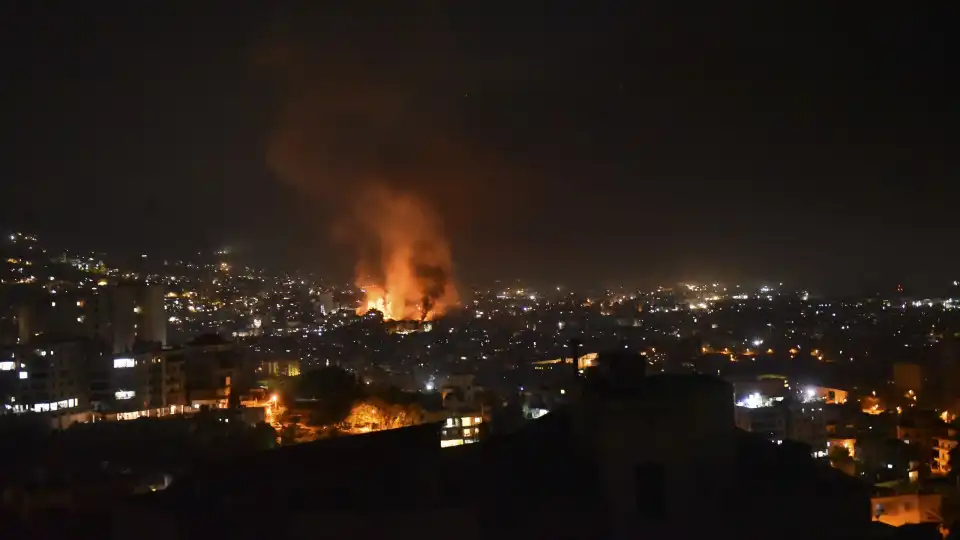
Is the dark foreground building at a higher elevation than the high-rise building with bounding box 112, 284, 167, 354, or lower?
lower

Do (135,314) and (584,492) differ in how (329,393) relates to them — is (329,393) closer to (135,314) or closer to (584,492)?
(135,314)

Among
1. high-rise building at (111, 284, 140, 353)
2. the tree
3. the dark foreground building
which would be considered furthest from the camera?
high-rise building at (111, 284, 140, 353)

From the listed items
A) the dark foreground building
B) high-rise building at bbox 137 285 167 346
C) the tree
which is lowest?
the dark foreground building

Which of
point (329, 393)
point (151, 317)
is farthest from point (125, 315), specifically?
point (329, 393)

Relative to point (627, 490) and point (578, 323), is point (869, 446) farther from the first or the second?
point (578, 323)

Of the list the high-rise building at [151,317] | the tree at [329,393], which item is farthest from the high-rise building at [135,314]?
the tree at [329,393]

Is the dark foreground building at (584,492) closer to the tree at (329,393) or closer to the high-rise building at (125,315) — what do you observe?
the tree at (329,393)

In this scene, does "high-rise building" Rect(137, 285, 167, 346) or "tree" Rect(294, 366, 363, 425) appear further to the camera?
"high-rise building" Rect(137, 285, 167, 346)

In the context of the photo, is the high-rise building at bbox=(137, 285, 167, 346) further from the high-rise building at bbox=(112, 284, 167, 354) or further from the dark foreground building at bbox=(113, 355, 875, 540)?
the dark foreground building at bbox=(113, 355, 875, 540)

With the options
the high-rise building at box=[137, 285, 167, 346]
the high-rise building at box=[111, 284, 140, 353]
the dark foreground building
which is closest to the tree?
the high-rise building at box=[137, 285, 167, 346]
